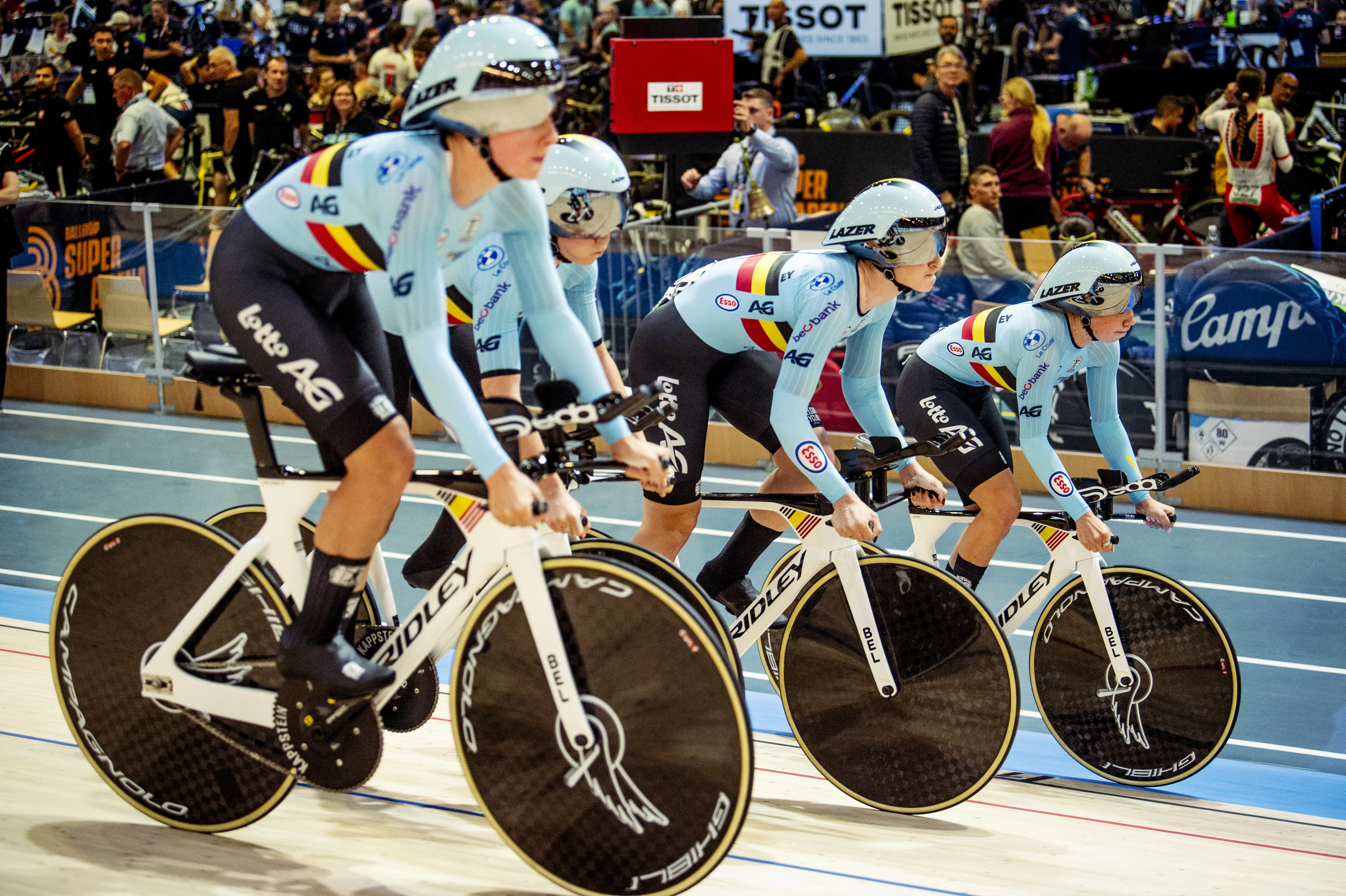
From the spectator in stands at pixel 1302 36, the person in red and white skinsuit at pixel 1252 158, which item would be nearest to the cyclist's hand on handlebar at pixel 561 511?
the person in red and white skinsuit at pixel 1252 158

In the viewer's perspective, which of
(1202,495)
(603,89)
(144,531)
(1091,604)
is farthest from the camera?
(603,89)

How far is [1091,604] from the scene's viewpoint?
14.8ft

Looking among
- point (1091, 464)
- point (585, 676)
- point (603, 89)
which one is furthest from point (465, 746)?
point (603, 89)

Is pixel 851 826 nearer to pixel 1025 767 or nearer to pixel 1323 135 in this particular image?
pixel 1025 767

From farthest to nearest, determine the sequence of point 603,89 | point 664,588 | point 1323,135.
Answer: point 603,89 < point 1323,135 < point 664,588

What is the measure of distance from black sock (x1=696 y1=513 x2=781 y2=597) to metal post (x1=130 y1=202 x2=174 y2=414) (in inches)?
238

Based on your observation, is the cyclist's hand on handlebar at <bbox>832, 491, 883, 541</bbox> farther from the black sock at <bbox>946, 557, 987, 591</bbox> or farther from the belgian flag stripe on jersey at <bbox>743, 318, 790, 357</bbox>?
the black sock at <bbox>946, 557, 987, 591</bbox>

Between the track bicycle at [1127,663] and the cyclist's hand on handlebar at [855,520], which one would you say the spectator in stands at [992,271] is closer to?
the track bicycle at [1127,663]

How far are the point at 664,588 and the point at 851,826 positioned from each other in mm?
1341

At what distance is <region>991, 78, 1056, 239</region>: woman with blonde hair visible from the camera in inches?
406

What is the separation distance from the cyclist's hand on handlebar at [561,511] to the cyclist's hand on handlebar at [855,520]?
2.92 ft

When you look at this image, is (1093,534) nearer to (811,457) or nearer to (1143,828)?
(1143,828)

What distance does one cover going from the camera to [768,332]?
14.4 ft

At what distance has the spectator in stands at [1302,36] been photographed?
589 inches
